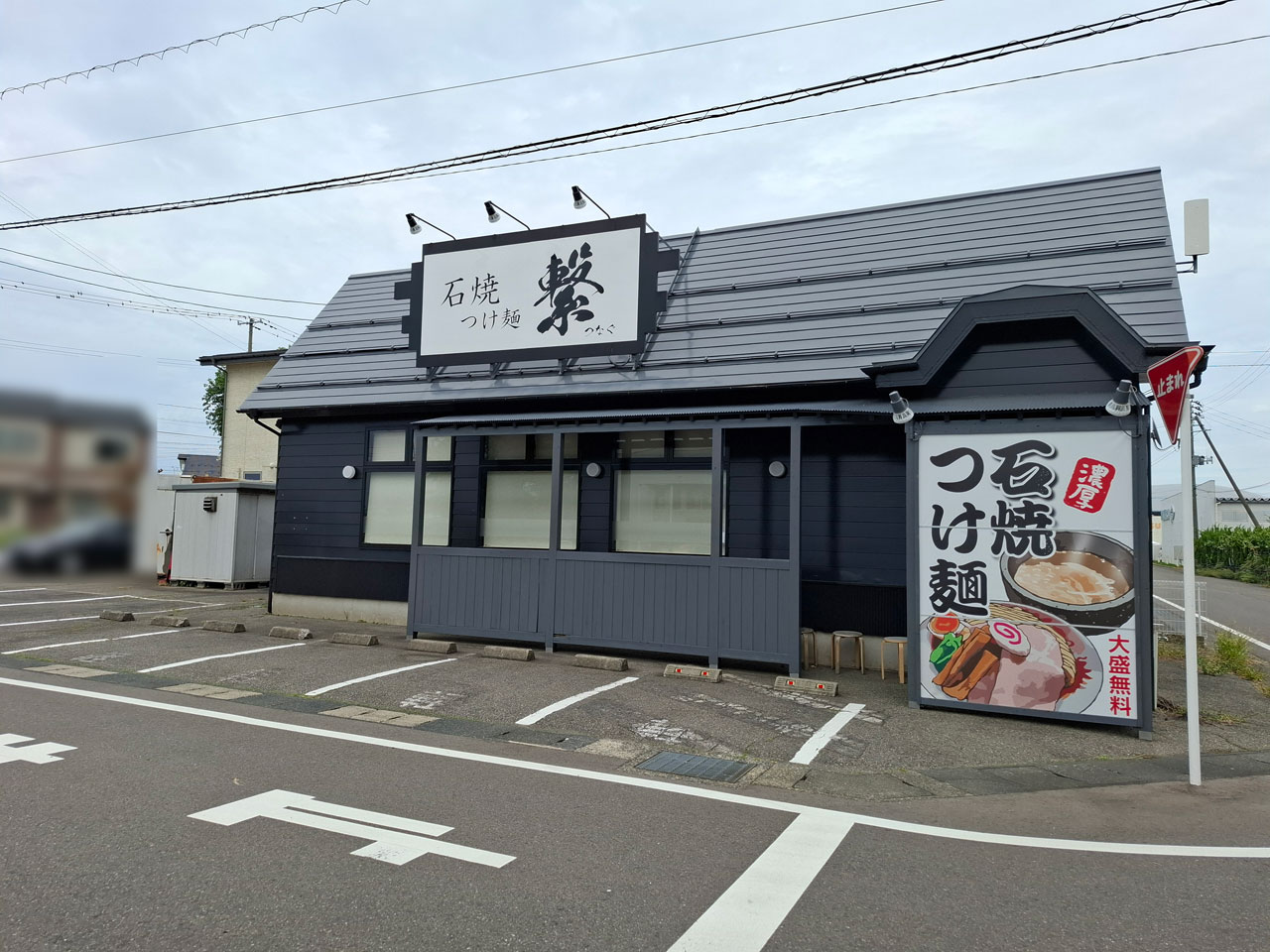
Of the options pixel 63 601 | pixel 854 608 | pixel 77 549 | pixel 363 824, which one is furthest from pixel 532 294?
pixel 63 601

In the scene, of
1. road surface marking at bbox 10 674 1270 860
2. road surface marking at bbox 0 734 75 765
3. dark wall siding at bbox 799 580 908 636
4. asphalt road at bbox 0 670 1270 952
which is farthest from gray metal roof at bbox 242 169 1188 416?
road surface marking at bbox 0 734 75 765

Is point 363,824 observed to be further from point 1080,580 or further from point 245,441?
point 245,441

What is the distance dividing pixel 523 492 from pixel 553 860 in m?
7.83

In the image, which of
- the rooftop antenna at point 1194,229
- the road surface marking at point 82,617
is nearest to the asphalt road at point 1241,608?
the rooftop antenna at point 1194,229

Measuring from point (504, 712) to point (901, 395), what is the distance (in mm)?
4983

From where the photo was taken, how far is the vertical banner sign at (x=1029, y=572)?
6.94 m

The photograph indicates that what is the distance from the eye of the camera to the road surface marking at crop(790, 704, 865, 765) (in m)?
6.20

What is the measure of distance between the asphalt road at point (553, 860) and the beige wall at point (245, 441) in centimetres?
2259

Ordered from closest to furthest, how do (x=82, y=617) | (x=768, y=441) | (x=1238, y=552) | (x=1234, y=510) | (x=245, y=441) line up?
(x=768, y=441) < (x=82, y=617) < (x=245, y=441) < (x=1238, y=552) < (x=1234, y=510)

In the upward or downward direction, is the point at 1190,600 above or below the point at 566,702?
above

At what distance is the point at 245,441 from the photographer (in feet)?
89.9

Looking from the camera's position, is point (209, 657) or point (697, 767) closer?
point (697, 767)

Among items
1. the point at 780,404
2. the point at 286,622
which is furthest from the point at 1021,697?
the point at 286,622

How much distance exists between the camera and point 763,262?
1176 centimetres
